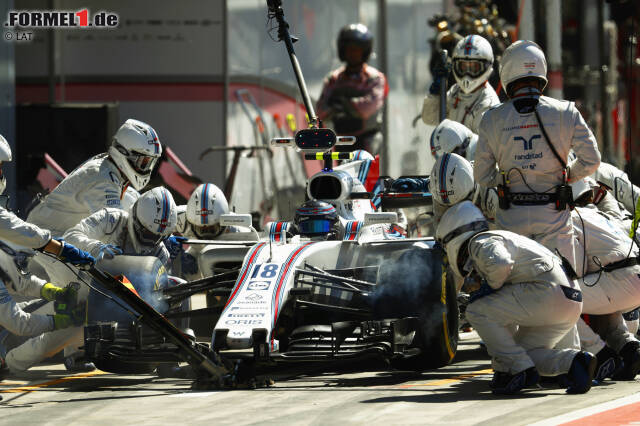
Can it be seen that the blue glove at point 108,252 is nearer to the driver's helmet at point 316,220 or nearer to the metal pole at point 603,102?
the driver's helmet at point 316,220

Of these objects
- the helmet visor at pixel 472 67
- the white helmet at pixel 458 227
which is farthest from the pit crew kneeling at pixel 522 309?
the helmet visor at pixel 472 67

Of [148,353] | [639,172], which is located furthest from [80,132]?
[639,172]

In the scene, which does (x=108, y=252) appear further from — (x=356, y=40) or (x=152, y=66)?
(x=356, y=40)

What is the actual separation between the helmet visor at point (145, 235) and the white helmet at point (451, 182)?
2.19 metres

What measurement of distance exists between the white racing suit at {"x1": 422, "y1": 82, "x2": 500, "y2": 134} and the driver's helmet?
3067 millimetres

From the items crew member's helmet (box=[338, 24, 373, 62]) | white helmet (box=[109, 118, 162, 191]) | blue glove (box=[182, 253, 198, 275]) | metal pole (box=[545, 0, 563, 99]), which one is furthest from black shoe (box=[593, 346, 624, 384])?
metal pole (box=[545, 0, 563, 99])

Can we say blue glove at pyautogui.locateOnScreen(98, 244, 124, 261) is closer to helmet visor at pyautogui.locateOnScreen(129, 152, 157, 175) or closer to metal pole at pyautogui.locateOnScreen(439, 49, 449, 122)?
helmet visor at pyautogui.locateOnScreen(129, 152, 157, 175)

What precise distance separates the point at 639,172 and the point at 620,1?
1822 cm

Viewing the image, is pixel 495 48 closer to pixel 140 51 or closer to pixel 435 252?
pixel 140 51

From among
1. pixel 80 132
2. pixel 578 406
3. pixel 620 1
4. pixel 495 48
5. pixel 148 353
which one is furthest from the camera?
pixel 495 48

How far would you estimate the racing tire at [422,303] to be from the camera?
9.02 metres

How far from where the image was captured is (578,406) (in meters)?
7.45

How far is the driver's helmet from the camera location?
10.2 meters

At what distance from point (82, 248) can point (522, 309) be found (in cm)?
335
